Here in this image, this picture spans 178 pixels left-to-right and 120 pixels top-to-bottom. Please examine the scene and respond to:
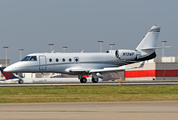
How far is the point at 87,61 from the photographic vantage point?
5850cm

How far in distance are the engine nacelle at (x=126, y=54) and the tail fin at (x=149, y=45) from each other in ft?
3.41

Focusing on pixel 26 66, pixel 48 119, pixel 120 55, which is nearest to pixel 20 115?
pixel 48 119

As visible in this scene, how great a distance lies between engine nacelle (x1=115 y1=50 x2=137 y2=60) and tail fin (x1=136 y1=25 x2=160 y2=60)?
1039 mm

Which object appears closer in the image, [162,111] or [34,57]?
[162,111]

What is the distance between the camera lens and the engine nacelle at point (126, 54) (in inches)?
2359

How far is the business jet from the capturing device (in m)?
55.8

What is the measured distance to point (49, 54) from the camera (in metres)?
57.0

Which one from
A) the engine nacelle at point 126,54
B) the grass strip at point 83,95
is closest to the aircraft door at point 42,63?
the engine nacelle at point 126,54

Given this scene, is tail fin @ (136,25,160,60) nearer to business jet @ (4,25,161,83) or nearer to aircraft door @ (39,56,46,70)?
business jet @ (4,25,161,83)

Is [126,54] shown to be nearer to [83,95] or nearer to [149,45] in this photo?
[149,45]

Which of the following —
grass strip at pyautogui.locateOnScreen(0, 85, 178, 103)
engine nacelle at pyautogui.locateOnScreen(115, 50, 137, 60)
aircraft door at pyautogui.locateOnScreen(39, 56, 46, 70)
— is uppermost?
engine nacelle at pyautogui.locateOnScreen(115, 50, 137, 60)

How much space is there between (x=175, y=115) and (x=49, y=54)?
135 feet

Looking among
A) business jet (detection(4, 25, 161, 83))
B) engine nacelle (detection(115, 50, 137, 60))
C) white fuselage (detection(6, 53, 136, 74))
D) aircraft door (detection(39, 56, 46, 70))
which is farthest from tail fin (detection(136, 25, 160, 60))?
aircraft door (detection(39, 56, 46, 70))

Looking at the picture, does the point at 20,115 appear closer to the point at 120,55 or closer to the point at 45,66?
the point at 45,66
